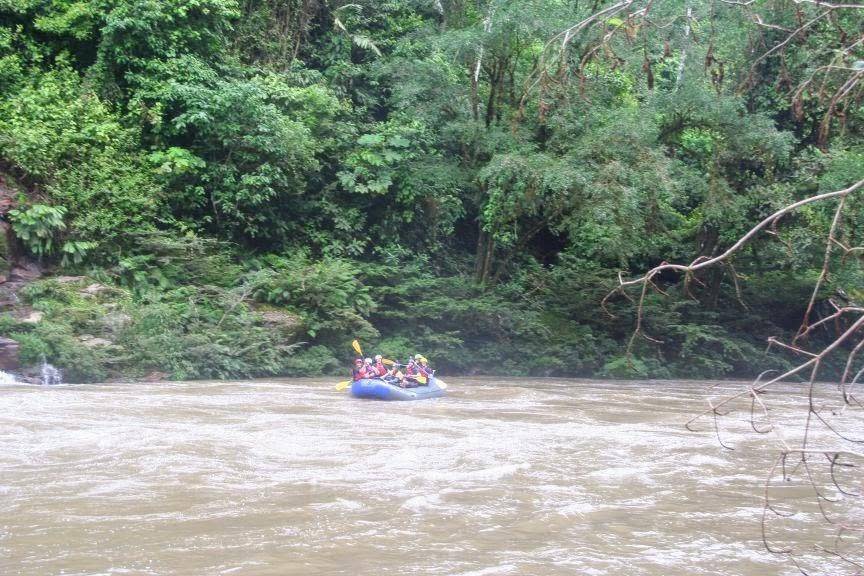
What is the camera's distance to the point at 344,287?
18.3 meters

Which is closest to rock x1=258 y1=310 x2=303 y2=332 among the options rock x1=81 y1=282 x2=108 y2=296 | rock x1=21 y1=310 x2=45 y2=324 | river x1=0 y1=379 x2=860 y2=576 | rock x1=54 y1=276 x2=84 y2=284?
rock x1=81 y1=282 x2=108 y2=296

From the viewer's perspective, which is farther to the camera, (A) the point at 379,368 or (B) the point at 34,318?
(A) the point at 379,368

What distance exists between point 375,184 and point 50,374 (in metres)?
7.93

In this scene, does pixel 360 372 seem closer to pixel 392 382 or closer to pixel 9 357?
pixel 392 382

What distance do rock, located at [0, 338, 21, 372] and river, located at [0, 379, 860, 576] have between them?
130 centimetres

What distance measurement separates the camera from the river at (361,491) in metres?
5.93

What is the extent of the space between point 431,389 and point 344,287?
13.6 ft

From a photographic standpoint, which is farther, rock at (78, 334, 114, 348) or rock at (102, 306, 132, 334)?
rock at (102, 306, 132, 334)

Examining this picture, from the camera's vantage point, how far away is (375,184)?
19469 mm

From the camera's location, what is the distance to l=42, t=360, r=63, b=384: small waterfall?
14.0 meters

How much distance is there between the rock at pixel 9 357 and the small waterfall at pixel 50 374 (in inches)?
14.4

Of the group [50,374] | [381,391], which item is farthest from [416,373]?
[50,374]

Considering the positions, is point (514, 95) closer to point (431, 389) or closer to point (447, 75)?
point (447, 75)

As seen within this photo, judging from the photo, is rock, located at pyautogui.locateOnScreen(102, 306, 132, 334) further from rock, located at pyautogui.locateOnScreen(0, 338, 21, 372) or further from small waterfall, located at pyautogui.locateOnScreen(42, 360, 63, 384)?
rock, located at pyautogui.locateOnScreen(0, 338, 21, 372)
